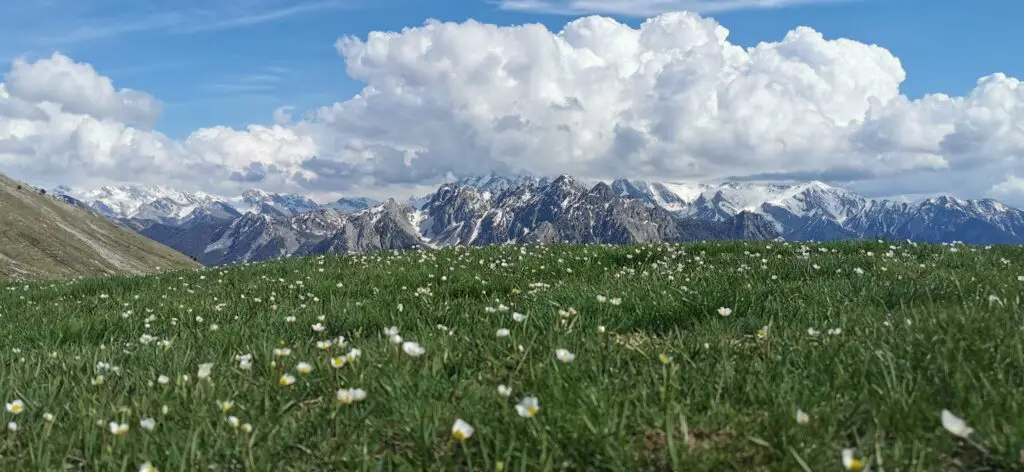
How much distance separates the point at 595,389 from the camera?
434 cm

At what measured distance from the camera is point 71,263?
177 m

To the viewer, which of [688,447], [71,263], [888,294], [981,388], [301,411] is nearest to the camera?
[688,447]

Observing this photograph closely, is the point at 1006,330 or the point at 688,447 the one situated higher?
the point at 1006,330

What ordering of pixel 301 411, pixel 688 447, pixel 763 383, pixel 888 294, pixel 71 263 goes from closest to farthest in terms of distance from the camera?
pixel 688 447
pixel 763 383
pixel 301 411
pixel 888 294
pixel 71 263

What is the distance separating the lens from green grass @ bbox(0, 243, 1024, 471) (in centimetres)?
369

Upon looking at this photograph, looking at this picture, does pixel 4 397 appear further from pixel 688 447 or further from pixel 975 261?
pixel 975 261

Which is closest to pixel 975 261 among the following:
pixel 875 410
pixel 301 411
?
pixel 875 410

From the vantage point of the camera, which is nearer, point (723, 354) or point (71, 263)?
point (723, 354)

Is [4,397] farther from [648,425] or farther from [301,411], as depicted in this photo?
[648,425]

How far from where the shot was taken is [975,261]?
11.7 m

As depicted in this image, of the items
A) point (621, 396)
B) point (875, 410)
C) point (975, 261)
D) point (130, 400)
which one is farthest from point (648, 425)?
point (975, 261)

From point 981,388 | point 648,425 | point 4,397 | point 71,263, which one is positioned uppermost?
point 981,388

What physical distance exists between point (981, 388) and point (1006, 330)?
1.36m

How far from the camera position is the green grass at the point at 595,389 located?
145 inches
